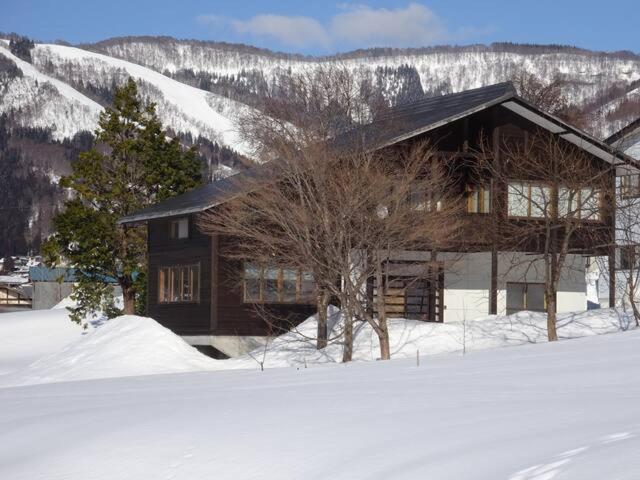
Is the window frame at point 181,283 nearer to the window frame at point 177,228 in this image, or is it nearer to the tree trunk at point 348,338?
the window frame at point 177,228

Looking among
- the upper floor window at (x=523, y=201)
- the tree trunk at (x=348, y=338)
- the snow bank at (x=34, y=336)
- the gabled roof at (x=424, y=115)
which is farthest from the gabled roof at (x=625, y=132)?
the snow bank at (x=34, y=336)

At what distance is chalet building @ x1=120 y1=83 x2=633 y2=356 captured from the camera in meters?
31.1

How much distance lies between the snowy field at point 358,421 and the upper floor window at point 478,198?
10731 millimetres

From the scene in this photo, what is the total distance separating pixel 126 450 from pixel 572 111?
5263cm

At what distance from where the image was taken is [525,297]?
34.9 m

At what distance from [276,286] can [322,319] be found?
3437mm

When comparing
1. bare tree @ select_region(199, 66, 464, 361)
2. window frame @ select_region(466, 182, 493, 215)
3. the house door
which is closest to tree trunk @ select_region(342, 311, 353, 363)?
bare tree @ select_region(199, 66, 464, 361)

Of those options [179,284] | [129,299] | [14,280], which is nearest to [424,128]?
[179,284]

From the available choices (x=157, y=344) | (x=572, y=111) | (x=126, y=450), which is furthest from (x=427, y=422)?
(x=572, y=111)

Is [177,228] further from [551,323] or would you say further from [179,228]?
[551,323]

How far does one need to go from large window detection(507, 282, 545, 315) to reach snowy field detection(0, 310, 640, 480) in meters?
11.8

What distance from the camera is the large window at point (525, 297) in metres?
34.8

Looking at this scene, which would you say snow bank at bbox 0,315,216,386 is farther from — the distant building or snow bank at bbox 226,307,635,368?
the distant building

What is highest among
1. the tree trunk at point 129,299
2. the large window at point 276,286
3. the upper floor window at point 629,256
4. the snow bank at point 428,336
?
the upper floor window at point 629,256
